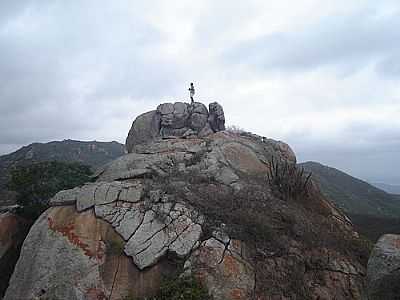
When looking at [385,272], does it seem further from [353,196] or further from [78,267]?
[353,196]

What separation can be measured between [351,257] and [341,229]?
5.51ft

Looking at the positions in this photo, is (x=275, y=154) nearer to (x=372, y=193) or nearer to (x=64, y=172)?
(x=64, y=172)

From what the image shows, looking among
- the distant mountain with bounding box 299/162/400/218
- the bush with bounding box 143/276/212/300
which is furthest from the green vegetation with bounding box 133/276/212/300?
the distant mountain with bounding box 299/162/400/218

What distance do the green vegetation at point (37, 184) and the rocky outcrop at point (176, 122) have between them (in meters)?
6.39

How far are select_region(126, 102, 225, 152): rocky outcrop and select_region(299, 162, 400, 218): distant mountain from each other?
94.8 feet

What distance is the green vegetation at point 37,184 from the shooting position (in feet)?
40.6

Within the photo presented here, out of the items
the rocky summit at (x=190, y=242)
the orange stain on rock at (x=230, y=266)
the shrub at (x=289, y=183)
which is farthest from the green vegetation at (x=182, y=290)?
the shrub at (x=289, y=183)

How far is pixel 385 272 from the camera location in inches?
336

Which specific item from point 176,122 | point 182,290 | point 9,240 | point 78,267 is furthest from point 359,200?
point 78,267

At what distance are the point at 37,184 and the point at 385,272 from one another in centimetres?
1040

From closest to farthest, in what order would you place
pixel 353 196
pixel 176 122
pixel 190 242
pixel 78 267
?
pixel 78 267 < pixel 190 242 < pixel 176 122 < pixel 353 196

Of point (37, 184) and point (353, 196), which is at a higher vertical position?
point (37, 184)

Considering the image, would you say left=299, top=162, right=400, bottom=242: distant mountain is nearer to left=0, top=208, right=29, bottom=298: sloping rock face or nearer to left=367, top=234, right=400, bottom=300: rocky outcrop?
left=367, top=234, right=400, bottom=300: rocky outcrop

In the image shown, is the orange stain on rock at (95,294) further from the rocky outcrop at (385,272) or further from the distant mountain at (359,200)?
the distant mountain at (359,200)
